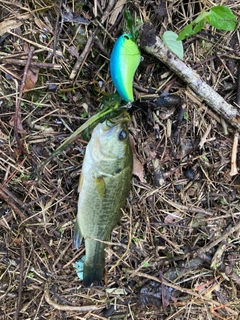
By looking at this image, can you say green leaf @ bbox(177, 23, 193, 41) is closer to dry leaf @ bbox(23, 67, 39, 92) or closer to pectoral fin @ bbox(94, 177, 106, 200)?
dry leaf @ bbox(23, 67, 39, 92)

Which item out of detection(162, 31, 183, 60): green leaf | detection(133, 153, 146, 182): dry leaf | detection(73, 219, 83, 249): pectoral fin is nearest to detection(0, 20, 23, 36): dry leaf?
detection(162, 31, 183, 60): green leaf

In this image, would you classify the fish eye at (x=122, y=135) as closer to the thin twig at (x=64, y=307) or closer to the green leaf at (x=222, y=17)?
the green leaf at (x=222, y=17)

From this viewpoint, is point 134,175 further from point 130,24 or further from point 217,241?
point 130,24

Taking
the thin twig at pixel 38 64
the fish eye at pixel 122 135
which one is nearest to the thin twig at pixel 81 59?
the thin twig at pixel 38 64

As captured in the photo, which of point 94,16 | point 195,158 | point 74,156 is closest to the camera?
point 94,16

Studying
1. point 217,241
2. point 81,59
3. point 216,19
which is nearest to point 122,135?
point 81,59

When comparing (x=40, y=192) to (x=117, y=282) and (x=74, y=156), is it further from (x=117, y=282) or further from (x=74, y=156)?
(x=117, y=282)

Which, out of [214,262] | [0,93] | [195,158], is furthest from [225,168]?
[0,93]
